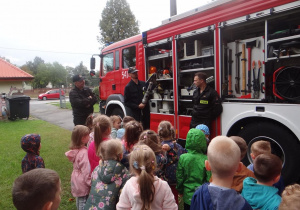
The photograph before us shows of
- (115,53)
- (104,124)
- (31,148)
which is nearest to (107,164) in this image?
(104,124)

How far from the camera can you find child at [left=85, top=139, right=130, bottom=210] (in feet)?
7.54

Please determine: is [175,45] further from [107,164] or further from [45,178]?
[45,178]

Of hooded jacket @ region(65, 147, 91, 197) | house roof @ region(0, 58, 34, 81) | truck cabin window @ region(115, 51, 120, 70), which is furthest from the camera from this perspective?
house roof @ region(0, 58, 34, 81)

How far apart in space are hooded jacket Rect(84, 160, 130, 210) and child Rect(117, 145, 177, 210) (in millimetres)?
310

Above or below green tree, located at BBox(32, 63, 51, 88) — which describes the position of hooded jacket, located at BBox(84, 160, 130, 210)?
below

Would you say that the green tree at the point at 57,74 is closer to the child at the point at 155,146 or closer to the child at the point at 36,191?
the child at the point at 155,146

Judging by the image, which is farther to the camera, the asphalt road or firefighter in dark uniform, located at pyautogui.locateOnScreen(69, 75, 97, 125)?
the asphalt road

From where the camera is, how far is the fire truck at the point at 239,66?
11.3 ft

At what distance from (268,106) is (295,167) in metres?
0.89

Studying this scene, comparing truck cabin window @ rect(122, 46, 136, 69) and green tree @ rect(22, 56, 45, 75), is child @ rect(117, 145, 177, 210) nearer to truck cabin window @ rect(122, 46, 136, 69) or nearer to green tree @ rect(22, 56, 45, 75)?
truck cabin window @ rect(122, 46, 136, 69)

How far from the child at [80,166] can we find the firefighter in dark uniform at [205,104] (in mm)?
2039

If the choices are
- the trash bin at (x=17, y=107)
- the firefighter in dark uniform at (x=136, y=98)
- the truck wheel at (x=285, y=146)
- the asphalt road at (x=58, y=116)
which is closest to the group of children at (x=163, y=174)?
the truck wheel at (x=285, y=146)

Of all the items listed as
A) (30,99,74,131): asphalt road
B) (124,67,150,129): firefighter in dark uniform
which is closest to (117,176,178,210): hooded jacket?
(124,67,150,129): firefighter in dark uniform

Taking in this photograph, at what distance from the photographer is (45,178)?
4.59 ft
